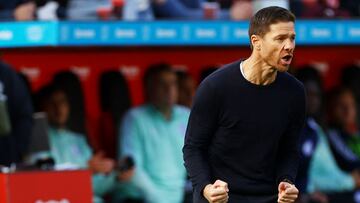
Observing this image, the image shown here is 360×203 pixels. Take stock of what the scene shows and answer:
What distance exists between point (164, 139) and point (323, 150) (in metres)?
1.72

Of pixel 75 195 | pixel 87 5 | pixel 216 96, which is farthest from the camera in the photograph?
pixel 87 5

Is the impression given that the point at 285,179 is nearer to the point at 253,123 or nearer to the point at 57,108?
the point at 253,123

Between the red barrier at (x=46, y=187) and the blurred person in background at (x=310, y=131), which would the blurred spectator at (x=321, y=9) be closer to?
the blurred person in background at (x=310, y=131)

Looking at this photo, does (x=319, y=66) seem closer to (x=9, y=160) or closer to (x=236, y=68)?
(x=9, y=160)

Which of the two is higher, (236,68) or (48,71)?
(236,68)

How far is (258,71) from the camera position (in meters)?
7.16

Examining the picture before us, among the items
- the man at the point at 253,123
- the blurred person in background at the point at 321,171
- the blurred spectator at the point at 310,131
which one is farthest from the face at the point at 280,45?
the blurred person in background at the point at 321,171

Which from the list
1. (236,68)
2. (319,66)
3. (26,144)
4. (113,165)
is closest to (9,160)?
(26,144)

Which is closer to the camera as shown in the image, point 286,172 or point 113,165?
point 286,172

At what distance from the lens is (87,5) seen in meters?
11.1

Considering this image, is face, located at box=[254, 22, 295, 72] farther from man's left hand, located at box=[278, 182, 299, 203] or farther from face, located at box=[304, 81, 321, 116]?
face, located at box=[304, 81, 321, 116]

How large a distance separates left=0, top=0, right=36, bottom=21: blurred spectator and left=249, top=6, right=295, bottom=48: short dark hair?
160 inches

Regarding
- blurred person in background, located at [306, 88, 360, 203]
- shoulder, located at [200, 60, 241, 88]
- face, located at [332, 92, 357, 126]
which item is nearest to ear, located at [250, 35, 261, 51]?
shoulder, located at [200, 60, 241, 88]

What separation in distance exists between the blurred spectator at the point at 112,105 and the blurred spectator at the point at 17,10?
1403 mm
